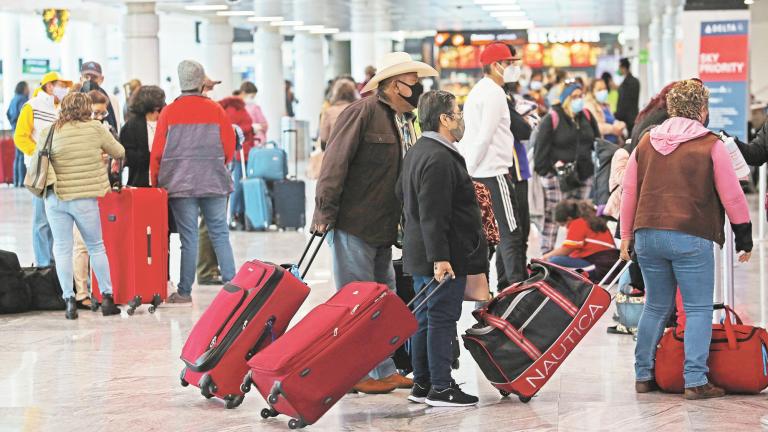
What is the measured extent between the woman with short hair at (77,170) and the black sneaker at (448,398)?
3.70 meters

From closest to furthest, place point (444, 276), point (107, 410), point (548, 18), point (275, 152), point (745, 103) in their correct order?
1. point (444, 276)
2. point (107, 410)
3. point (745, 103)
4. point (275, 152)
5. point (548, 18)

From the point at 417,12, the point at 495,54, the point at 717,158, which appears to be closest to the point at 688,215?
the point at 717,158

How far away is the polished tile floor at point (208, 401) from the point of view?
5891 mm

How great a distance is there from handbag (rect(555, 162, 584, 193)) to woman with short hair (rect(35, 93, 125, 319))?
4.54 metres

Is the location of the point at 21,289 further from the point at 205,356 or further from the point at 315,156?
the point at 315,156

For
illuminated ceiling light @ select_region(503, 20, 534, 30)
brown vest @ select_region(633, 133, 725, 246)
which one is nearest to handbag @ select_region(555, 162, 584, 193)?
brown vest @ select_region(633, 133, 725, 246)

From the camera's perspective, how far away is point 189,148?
9.51 metres

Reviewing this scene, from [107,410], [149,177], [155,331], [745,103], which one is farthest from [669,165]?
[745,103]

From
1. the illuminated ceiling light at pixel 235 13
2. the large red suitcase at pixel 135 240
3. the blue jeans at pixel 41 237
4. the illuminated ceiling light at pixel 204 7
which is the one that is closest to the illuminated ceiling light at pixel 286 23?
the illuminated ceiling light at pixel 235 13

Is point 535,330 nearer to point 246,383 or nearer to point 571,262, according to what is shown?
point 246,383

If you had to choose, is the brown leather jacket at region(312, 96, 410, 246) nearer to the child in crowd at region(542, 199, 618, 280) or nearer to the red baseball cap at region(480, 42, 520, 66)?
the red baseball cap at region(480, 42, 520, 66)

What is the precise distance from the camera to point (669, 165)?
6160 mm

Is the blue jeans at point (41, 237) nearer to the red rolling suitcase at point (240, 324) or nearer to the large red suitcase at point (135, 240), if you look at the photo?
the large red suitcase at point (135, 240)

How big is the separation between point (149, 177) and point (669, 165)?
4956mm
